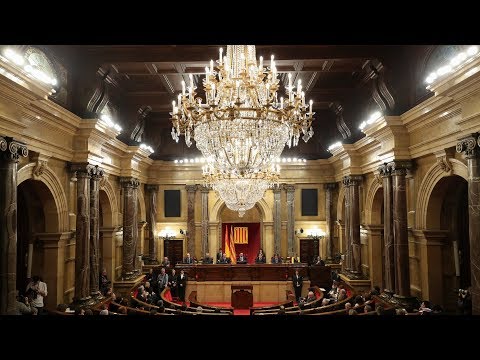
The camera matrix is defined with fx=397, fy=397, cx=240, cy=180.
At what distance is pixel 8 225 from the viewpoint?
7250 millimetres

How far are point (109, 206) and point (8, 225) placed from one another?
7287 mm

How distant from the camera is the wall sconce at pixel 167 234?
1967 centimetres

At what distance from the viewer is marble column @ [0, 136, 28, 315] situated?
23.3 feet

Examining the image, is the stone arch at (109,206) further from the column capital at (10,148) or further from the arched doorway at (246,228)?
the arched doorway at (246,228)

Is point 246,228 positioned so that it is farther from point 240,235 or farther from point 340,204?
point 340,204

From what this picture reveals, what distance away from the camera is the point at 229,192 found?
10586 mm

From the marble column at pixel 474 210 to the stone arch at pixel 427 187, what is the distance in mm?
1496

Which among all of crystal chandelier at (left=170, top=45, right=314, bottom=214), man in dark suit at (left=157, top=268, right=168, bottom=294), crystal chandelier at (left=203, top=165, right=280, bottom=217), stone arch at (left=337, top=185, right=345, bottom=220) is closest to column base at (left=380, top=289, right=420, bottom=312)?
crystal chandelier at (left=203, top=165, right=280, bottom=217)

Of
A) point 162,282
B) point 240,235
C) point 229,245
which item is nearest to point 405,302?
point 162,282

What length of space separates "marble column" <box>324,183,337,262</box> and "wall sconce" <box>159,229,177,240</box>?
24.8 feet

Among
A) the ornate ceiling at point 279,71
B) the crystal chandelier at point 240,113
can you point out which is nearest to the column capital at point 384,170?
the ornate ceiling at point 279,71

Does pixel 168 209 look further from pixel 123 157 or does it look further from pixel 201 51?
pixel 201 51
